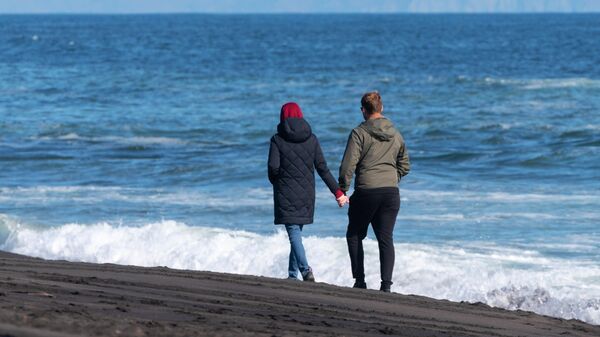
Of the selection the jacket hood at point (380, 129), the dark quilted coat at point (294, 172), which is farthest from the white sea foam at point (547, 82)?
the jacket hood at point (380, 129)

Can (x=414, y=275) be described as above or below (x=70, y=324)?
above

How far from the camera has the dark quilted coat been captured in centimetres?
866

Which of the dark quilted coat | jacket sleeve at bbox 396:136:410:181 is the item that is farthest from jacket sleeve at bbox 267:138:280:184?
jacket sleeve at bbox 396:136:410:181

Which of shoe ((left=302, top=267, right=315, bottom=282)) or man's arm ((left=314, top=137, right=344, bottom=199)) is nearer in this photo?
man's arm ((left=314, top=137, right=344, bottom=199))

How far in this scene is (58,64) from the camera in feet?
182

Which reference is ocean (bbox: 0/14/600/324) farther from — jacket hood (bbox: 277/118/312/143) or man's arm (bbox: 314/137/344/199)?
jacket hood (bbox: 277/118/312/143)

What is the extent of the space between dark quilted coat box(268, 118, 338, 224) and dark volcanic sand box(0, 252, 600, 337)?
0.55 meters

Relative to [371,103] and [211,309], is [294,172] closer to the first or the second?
[371,103]

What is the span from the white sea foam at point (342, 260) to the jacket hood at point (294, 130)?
2.63 m

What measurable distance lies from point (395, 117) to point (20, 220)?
660 inches

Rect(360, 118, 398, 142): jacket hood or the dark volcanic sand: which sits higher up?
Rect(360, 118, 398, 142): jacket hood

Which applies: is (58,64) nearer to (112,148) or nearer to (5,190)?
(112,148)

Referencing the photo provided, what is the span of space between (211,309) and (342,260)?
5004mm

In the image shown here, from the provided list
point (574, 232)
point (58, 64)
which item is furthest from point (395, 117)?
point (58, 64)
